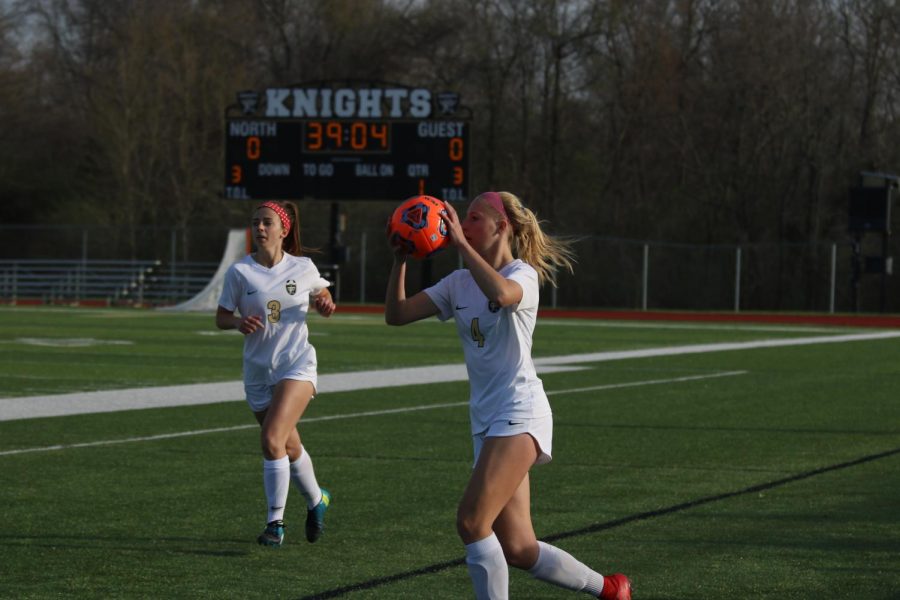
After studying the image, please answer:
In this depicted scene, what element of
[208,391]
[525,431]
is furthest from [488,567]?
[208,391]

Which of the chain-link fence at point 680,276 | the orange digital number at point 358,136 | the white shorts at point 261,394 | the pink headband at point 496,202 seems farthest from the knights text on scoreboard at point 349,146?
the pink headband at point 496,202

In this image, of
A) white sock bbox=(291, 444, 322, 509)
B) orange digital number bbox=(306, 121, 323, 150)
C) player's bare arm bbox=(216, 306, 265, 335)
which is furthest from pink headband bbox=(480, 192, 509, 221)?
orange digital number bbox=(306, 121, 323, 150)

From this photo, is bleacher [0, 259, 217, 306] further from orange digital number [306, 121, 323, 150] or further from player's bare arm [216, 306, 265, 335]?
player's bare arm [216, 306, 265, 335]

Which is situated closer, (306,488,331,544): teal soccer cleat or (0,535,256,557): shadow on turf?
(0,535,256,557): shadow on turf

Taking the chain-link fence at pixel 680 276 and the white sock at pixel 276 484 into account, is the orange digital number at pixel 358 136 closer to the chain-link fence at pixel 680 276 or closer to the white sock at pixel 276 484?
the chain-link fence at pixel 680 276

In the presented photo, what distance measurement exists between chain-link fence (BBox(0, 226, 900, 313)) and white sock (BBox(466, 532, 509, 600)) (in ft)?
141

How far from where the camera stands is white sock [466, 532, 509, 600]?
19.0ft

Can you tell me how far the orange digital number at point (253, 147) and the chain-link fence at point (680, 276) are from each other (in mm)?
9632

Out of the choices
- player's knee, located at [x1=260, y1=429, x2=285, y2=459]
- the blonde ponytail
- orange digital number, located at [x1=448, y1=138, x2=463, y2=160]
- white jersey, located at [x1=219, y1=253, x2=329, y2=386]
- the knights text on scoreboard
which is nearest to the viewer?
the blonde ponytail

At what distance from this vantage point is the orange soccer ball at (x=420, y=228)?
19.7 feet

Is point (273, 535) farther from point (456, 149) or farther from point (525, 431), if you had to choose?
point (456, 149)

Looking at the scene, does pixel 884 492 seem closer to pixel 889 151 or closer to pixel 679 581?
pixel 679 581

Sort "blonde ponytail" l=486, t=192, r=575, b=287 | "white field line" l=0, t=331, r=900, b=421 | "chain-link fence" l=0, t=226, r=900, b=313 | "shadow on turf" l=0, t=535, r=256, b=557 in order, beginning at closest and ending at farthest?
"blonde ponytail" l=486, t=192, r=575, b=287 → "shadow on turf" l=0, t=535, r=256, b=557 → "white field line" l=0, t=331, r=900, b=421 → "chain-link fence" l=0, t=226, r=900, b=313

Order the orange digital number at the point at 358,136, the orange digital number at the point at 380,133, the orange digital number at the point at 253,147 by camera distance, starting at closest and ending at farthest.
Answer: the orange digital number at the point at 380,133
the orange digital number at the point at 358,136
the orange digital number at the point at 253,147
